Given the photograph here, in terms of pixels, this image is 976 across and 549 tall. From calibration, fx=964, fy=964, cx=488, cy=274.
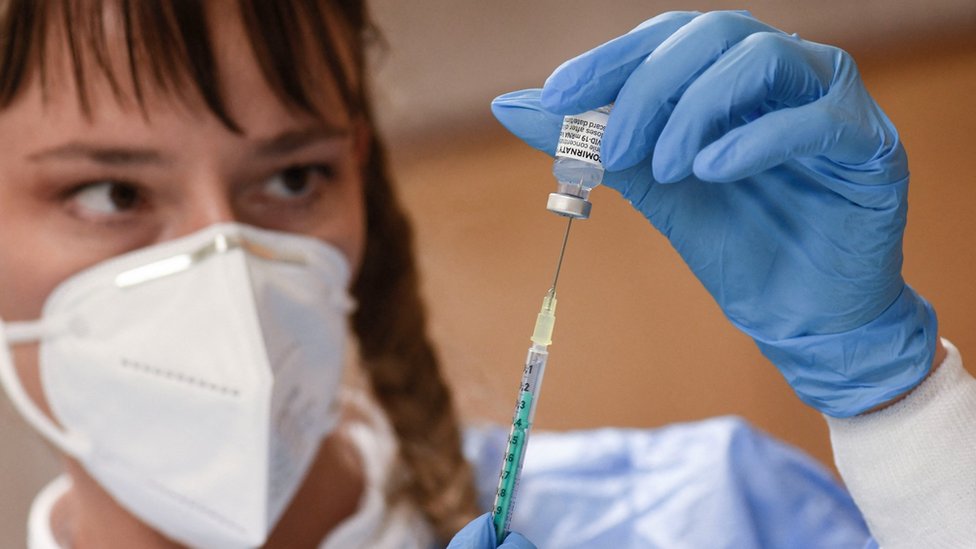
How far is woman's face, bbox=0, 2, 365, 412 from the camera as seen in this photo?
1062 mm

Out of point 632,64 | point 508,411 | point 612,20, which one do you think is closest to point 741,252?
point 632,64

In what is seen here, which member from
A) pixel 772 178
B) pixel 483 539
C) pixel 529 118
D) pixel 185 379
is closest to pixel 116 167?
pixel 185 379

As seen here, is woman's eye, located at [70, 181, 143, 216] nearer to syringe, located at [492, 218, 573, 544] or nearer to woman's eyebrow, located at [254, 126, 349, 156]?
woman's eyebrow, located at [254, 126, 349, 156]

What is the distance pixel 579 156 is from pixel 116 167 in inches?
22.3

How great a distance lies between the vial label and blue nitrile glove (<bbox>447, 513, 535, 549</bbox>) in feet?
1.04

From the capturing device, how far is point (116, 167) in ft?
3.54

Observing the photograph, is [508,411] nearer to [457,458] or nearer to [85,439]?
[457,458]

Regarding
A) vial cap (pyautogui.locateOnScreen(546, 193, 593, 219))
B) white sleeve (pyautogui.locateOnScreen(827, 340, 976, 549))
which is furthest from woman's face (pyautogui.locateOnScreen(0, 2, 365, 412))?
white sleeve (pyautogui.locateOnScreen(827, 340, 976, 549))

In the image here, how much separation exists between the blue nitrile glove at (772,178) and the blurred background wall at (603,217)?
1.03m

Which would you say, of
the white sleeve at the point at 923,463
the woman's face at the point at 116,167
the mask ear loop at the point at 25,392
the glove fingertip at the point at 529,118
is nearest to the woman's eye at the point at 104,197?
the woman's face at the point at 116,167

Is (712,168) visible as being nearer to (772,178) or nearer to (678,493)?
(772,178)

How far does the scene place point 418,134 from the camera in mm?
2389

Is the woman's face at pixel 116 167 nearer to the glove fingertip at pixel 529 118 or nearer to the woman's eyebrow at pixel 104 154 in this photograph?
the woman's eyebrow at pixel 104 154

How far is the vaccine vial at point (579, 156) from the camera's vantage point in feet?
2.62
